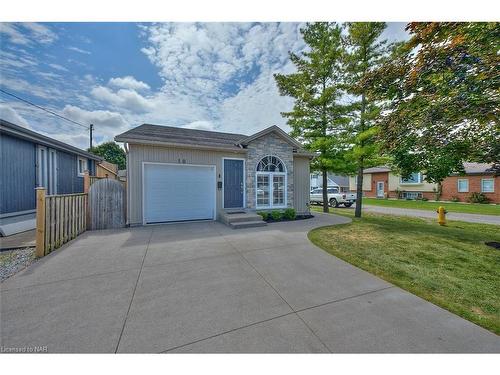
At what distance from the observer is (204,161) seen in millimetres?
8961

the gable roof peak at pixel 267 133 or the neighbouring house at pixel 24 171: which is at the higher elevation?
the gable roof peak at pixel 267 133

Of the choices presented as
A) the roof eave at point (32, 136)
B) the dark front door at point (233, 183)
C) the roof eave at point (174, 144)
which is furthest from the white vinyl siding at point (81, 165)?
the dark front door at point (233, 183)

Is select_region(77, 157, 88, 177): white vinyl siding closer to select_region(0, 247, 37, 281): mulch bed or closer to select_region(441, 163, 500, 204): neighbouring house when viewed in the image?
select_region(0, 247, 37, 281): mulch bed

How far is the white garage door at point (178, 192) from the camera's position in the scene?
818 centimetres

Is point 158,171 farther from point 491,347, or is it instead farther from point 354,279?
point 491,347

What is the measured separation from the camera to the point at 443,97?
5.49 m

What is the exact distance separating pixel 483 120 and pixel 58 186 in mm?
16595

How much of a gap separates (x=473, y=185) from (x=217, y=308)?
90.9ft

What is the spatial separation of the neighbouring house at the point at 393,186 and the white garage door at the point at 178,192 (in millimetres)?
20402

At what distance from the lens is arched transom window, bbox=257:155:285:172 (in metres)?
10.0

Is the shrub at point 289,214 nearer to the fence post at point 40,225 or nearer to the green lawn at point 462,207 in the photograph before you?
the fence post at point 40,225

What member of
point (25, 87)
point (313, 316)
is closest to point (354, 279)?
point (313, 316)

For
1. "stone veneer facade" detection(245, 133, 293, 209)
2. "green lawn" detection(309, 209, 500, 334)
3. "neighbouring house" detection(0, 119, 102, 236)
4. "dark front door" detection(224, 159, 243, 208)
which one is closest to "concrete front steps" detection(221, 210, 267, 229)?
"dark front door" detection(224, 159, 243, 208)

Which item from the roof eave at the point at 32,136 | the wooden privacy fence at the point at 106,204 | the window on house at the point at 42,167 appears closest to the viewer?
the roof eave at the point at 32,136
